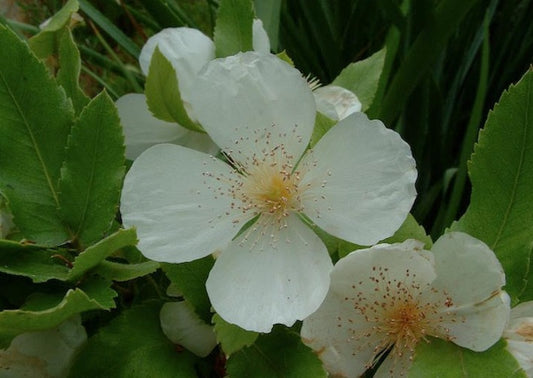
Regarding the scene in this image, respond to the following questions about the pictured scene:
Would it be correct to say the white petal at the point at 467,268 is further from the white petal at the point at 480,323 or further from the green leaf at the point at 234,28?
the green leaf at the point at 234,28

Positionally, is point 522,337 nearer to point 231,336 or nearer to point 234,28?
point 231,336

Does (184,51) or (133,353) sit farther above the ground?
(184,51)

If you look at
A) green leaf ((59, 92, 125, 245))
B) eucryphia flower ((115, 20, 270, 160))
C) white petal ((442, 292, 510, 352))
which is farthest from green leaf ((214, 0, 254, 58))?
white petal ((442, 292, 510, 352))

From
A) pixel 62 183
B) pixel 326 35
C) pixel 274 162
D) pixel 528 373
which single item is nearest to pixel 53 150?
Answer: pixel 62 183

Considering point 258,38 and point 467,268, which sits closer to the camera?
point 467,268

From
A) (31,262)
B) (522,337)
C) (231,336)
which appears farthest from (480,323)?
(31,262)

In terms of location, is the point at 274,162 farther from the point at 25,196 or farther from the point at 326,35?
the point at 326,35

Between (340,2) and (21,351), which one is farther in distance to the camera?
(340,2)
